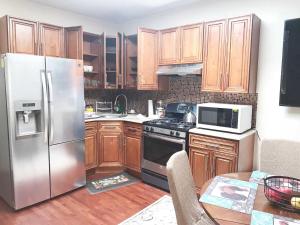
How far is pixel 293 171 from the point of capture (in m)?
1.88

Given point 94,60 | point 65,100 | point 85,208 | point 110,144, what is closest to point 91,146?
point 110,144

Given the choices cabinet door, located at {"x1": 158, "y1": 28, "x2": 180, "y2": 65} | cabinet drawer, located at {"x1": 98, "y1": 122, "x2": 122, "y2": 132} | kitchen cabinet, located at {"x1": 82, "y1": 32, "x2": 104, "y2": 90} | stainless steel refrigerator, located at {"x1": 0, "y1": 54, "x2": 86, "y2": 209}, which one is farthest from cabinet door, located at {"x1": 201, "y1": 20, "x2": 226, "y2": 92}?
kitchen cabinet, located at {"x1": 82, "y1": 32, "x2": 104, "y2": 90}

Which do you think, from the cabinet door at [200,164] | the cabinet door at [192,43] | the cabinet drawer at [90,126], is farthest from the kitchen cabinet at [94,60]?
the cabinet door at [200,164]

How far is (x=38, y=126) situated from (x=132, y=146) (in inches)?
55.2

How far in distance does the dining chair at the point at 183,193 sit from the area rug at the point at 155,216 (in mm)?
943

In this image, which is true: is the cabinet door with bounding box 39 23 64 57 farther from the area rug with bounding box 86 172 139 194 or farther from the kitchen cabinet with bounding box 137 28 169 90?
the area rug with bounding box 86 172 139 194

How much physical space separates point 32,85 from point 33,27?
1.07 m

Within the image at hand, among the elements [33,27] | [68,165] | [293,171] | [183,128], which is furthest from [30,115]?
[293,171]

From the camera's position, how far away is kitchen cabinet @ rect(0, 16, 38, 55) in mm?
2943

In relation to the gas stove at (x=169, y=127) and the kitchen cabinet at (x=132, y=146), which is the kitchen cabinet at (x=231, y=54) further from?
the kitchen cabinet at (x=132, y=146)

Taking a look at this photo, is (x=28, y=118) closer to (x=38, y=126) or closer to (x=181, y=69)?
(x=38, y=126)

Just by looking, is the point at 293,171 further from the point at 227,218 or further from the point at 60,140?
the point at 60,140

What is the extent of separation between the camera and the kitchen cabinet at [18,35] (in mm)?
2943

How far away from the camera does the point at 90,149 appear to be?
3535mm
